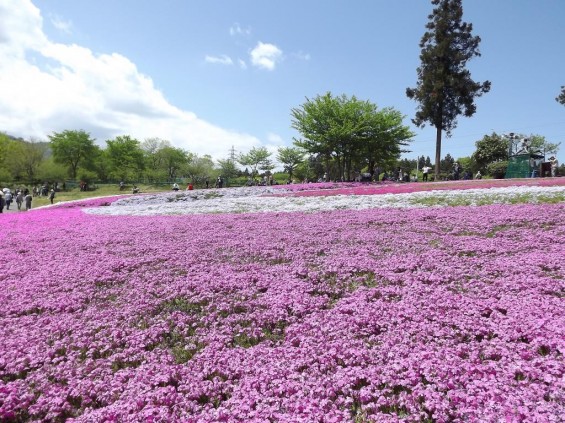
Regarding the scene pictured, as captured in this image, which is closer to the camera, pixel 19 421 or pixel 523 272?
pixel 19 421

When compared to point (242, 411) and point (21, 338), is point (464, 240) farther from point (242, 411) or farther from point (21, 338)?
point (21, 338)

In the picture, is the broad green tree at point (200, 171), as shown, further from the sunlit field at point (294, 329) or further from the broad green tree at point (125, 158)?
the sunlit field at point (294, 329)

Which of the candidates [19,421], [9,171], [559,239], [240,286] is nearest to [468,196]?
[559,239]

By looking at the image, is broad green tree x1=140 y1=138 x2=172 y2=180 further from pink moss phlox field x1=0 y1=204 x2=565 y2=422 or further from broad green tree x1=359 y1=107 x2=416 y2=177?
pink moss phlox field x1=0 y1=204 x2=565 y2=422

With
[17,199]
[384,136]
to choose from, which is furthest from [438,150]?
[17,199]

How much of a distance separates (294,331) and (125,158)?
89965 millimetres

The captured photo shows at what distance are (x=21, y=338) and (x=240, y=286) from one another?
386 centimetres

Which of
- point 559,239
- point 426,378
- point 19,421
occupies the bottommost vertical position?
point 19,421

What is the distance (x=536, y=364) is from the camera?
4.36 metres

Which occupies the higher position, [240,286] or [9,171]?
[9,171]

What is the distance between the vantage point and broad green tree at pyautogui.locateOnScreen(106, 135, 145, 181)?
86431 millimetres

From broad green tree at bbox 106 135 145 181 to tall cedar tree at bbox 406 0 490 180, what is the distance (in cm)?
6613

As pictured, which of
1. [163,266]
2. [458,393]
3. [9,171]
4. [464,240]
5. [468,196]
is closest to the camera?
[458,393]

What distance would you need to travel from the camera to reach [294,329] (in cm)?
583
